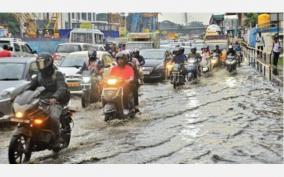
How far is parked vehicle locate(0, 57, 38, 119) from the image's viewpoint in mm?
9951

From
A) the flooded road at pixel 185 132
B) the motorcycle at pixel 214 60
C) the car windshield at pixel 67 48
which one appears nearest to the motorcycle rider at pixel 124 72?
the flooded road at pixel 185 132

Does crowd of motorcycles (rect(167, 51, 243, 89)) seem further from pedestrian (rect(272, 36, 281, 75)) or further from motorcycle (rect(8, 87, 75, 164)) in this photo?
motorcycle (rect(8, 87, 75, 164))

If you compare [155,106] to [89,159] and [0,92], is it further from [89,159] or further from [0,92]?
[89,159]

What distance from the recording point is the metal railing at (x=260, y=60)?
18.5 m

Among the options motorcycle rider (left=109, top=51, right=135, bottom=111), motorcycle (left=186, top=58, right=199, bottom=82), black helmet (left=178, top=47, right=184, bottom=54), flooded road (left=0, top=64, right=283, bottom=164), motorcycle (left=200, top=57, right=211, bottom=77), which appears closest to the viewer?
flooded road (left=0, top=64, right=283, bottom=164)

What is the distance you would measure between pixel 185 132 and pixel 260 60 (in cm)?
1249

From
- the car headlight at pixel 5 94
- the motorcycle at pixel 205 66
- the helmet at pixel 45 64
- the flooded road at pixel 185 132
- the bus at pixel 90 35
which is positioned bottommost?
the flooded road at pixel 185 132

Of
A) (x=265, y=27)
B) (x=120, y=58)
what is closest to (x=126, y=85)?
(x=120, y=58)

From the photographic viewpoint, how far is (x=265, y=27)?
1734 cm

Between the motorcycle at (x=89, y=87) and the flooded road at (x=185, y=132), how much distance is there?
0.81ft

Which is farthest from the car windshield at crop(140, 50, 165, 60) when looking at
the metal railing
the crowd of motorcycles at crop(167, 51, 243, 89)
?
the metal railing

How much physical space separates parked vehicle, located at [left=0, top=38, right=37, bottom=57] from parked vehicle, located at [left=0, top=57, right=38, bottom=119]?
4809 millimetres

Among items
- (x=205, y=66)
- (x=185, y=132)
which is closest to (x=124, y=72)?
(x=185, y=132)

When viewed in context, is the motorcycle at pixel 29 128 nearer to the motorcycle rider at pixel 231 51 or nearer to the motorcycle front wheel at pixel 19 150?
the motorcycle front wheel at pixel 19 150
